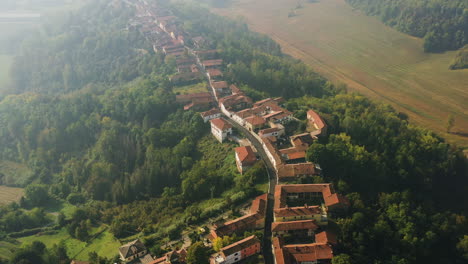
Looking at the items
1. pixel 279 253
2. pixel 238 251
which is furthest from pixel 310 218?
pixel 238 251

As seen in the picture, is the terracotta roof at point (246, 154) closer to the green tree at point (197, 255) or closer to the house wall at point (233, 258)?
the house wall at point (233, 258)

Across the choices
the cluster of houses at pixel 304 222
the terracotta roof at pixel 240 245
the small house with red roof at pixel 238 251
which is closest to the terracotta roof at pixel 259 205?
the cluster of houses at pixel 304 222

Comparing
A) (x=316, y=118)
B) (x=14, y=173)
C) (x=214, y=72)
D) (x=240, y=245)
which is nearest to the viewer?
(x=240, y=245)

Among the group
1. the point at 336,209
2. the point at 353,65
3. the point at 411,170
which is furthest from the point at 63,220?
the point at 353,65

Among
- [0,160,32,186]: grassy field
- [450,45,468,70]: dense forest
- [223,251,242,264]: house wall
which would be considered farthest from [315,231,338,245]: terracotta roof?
[450,45,468,70]: dense forest

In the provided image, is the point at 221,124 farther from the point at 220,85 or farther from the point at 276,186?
the point at 276,186

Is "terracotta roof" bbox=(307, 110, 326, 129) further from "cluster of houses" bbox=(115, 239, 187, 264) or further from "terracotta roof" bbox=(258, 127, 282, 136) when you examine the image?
Result: "cluster of houses" bbox=(115, 239, 187, 264)
